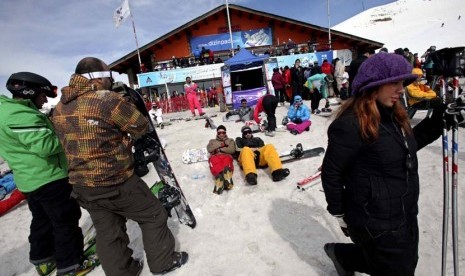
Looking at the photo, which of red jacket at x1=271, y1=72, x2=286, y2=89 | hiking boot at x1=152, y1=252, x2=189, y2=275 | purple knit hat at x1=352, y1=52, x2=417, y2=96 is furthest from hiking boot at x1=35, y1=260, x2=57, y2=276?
red jacket at x1=271, y1=72, x2=286, y2=89

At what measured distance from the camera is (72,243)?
275cm

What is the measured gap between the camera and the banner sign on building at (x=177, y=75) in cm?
1630

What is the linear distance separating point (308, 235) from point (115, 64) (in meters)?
19.8

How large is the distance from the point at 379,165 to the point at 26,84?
9.83 ft

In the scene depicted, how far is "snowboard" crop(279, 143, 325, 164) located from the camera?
16.8ft

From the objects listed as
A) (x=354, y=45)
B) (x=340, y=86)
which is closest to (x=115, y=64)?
(x=340, y=86)

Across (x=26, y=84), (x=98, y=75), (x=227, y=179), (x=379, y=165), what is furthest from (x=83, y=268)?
(x=379, y=165)

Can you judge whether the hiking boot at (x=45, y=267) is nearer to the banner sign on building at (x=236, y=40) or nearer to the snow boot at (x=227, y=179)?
the snow boot at (x=227, y=179)

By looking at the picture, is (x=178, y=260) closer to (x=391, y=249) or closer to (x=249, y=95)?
(x=391, y=249)

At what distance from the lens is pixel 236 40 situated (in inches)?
808

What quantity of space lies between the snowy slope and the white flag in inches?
1309

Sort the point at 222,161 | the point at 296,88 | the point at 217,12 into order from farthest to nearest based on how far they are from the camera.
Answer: the point at 217,12 < the point at 296,88 < the point at 222,161

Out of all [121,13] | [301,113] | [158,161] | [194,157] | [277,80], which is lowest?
[194,157]

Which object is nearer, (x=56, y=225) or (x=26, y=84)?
(x=26, y=84)
